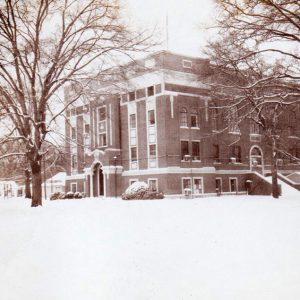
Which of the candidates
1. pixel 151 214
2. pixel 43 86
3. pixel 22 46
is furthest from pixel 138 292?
pixel 22 46

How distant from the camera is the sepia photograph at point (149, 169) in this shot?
7.63 m

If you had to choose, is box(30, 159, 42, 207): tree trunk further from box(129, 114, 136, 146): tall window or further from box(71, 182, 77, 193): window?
box(71, 182, 77, 193): window

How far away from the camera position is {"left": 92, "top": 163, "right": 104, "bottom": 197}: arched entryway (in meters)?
40.2

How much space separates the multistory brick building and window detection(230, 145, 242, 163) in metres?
0.09

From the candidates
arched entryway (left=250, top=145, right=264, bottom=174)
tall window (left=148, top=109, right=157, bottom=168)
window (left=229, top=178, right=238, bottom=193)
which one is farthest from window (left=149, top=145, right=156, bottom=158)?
arched entryway (left=250, top=145, right=264, bottom=174)

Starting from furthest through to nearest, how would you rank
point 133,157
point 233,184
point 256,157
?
1. point 256,157
2. point 233,184
3. point 133,157

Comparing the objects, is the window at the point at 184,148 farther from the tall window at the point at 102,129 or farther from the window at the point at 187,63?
the tall window at the point at 102,129

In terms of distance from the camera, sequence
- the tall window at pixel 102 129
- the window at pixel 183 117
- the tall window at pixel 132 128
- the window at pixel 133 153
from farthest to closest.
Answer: the tall window at pixel 102 129 < the tall window at pixel 132 128 < the window at pixel 133 153 < the window at pixel 183 117

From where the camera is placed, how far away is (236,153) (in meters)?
41.3

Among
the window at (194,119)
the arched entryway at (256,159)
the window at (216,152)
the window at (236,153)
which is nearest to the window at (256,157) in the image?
the arched entryway at (256,159)

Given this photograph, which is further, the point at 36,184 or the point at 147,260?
the point at 36,184

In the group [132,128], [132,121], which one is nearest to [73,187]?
[132,128]

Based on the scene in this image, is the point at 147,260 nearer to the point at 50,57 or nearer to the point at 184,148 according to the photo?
the point at 50,57

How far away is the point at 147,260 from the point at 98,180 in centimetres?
3185
